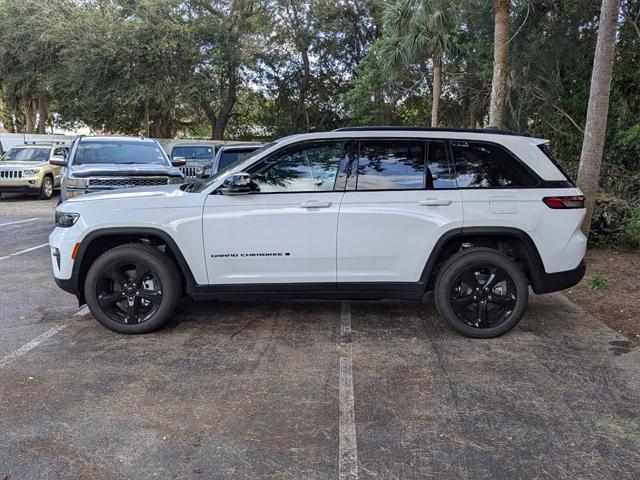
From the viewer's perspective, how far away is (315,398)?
3.81 metres

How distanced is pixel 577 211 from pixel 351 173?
6.54 feet

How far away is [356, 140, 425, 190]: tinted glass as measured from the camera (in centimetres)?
494

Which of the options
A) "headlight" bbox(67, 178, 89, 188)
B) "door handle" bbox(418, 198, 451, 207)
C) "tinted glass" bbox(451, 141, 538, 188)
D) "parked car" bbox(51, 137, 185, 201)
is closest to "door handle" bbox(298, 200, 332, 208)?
"door handle" bbox(418, 198, 451, 207)

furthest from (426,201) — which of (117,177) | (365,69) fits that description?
(365,69)

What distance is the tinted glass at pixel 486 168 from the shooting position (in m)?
4.94

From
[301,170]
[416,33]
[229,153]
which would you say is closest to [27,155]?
[229,153]

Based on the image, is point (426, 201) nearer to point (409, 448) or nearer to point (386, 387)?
point (386, 387)

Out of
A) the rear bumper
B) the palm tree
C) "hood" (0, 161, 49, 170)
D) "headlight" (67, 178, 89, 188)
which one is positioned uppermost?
the palm tree

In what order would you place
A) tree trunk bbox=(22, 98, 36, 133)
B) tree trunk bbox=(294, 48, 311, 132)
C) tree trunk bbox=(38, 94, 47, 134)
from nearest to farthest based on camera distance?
tree trunk bbox=(294, 48, 311, 132), tree trunk bbox=(38, 94, 47, 134), tree trunk bbox=(22, 98, 36, 133)

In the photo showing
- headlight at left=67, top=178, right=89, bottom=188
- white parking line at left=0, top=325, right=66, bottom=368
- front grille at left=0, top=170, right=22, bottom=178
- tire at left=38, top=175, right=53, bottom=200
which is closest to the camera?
white parking line at left=0, top=325, right=66, bottom=368

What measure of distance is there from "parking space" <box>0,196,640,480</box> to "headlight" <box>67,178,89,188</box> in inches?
151

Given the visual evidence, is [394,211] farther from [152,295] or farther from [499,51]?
[499,51]

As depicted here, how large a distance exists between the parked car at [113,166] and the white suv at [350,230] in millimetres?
4299

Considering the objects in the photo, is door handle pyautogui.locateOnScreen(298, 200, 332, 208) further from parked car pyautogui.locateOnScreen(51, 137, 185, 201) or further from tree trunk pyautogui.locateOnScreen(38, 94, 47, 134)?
tree trunk pyautogui.locateOnScreen(38, 94, 47, 134)
